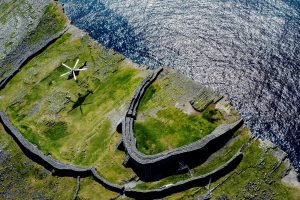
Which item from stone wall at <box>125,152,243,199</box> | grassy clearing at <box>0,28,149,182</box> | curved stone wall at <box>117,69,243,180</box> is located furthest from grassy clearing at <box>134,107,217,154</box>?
stone wall at <box>125,152,243,199</box>

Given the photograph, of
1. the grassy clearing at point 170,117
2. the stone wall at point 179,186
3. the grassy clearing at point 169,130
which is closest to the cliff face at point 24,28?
the grassy clearing at point 170,117

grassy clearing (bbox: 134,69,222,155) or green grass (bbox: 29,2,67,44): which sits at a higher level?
grassy clearing (bbox: 134,69,222,155)

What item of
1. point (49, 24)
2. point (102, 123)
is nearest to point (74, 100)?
point (102, 123)

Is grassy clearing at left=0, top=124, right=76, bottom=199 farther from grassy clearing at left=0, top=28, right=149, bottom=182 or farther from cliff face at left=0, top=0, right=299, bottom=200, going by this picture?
grassy clearing at left=0, top=28, right=149, bottom=182

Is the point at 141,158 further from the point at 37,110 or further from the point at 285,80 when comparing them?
the point at 285,80

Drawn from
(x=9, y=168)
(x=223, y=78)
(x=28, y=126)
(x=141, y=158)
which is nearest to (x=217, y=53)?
(x=223, y=78)

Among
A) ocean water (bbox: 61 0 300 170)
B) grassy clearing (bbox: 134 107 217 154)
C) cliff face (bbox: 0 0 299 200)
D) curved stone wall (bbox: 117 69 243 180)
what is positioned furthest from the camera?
ocean water (bbox: 61 0 300 170)
